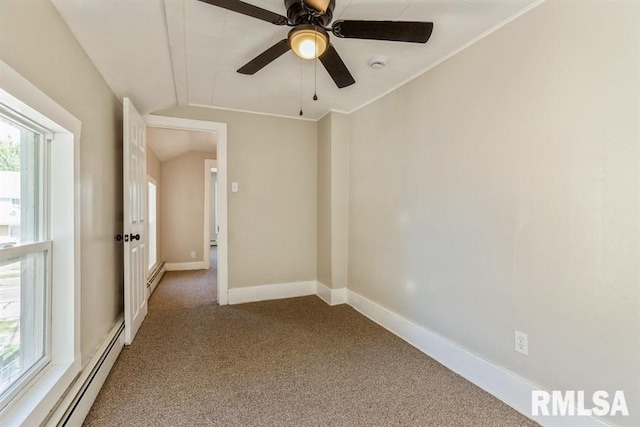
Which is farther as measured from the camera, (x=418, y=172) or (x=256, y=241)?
(x=256, y=241)

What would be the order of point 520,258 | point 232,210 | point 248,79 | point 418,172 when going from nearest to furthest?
point 520,258
point 418,172
point 248,79
point 232,210

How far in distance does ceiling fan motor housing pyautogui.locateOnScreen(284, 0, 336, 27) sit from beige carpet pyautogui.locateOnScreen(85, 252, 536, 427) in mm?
2098

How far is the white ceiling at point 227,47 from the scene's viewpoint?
1.69m

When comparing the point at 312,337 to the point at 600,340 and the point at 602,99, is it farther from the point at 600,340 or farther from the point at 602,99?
the point at 602,99

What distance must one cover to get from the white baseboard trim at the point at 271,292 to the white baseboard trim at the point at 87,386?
4.38 ft

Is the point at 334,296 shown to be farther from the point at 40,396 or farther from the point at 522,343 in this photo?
the point at 40,396

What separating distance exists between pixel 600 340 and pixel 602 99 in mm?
1139

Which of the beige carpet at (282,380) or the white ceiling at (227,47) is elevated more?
the white ceiling at (227,47)

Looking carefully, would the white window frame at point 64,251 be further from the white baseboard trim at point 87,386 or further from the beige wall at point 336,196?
the beige wall at point 336,196

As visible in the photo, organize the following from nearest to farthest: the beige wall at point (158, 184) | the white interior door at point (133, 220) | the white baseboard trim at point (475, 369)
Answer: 1. the white baseboard trim at point (475, 369)
2. the white interior door at point (133, 220)
3. the beige wall at point (158, 184)

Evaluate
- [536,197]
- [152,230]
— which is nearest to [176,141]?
[152,230]

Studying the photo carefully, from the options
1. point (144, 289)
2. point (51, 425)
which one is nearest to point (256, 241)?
point (144, 289)

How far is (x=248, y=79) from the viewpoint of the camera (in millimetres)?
2686

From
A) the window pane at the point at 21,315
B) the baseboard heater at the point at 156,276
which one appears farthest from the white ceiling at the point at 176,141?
the window pane at the point at 21,315
